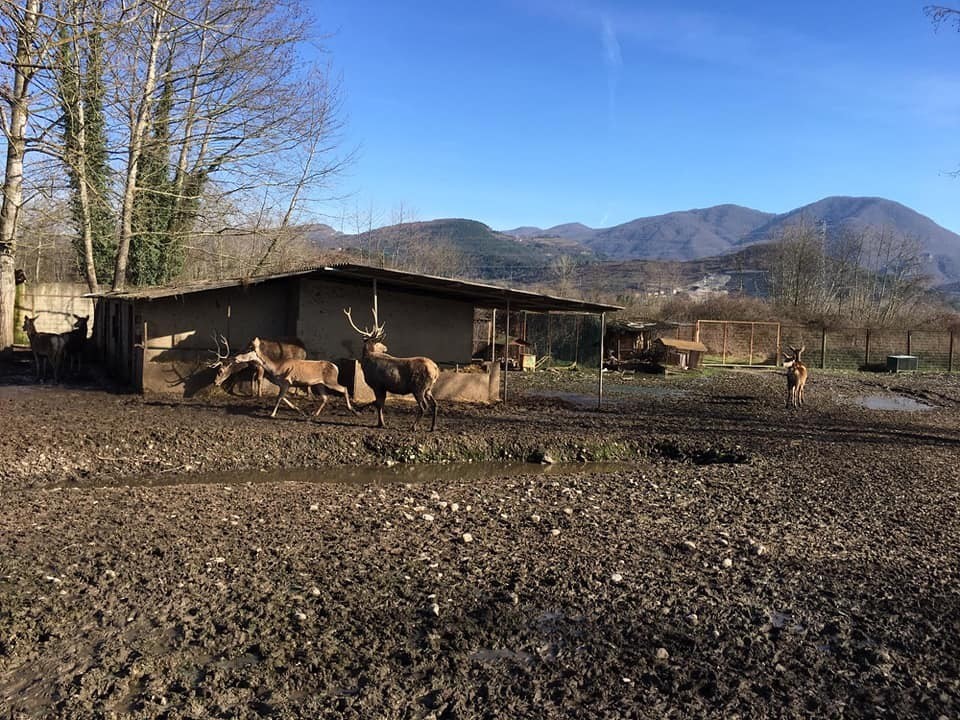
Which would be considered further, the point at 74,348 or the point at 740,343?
the point at 740,343

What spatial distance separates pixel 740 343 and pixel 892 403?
16.9 metres

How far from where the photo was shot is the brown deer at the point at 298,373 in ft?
46.1

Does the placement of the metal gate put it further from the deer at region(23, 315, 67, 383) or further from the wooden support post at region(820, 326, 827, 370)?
the deer at region(23, 315, 67, 383)

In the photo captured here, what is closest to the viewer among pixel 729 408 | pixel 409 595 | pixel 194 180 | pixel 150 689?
pixel 150 689

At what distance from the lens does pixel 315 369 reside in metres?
14.4

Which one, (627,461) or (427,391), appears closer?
(627,461)

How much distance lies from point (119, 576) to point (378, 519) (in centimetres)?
259

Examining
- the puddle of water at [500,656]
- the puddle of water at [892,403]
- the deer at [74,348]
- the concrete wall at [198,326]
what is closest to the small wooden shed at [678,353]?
the puddle of water at [892,403]

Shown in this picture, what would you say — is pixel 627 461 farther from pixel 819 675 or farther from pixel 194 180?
pixel 194 180

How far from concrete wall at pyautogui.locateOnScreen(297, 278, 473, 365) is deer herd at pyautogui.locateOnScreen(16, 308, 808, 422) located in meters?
0.87

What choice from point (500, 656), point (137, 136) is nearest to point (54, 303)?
point (137, 136)

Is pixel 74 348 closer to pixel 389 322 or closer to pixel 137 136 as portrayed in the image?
pixel 137 136

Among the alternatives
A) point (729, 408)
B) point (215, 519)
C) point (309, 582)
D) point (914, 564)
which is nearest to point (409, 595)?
point (309, 582)

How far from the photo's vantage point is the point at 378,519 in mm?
7598
